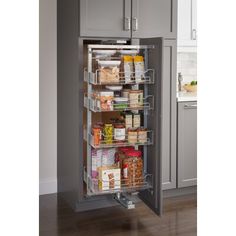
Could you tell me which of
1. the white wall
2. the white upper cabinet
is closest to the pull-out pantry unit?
the white wall

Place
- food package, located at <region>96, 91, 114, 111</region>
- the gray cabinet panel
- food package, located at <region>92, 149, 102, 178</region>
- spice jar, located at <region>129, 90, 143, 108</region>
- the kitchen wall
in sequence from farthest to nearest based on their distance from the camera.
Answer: the kitchen wall → the gray cabinet panel → food package, located at <region>92, 149, 102, 178</region> → spice jar, located at <region>129, 90, 143, 108</region> → food package, located at <region>96, 91, 114, 111</region>

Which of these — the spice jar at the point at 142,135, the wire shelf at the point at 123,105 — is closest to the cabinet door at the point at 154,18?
the wire shelf at the point at 123,105

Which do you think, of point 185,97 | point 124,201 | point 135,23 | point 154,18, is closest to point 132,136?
point 124,201

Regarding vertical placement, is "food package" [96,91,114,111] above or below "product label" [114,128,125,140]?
above

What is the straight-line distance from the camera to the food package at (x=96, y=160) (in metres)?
3.40

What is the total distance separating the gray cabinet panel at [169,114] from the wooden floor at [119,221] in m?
0.28

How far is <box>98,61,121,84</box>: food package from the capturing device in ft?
10.5

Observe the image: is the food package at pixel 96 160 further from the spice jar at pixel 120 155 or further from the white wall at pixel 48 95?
the white wall at pixel 48 95

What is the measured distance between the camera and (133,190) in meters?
3.39

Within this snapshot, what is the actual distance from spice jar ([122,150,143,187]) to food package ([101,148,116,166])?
0.12 metres

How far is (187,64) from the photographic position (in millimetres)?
4375

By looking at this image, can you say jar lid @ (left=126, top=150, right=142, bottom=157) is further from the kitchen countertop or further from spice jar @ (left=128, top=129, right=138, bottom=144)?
the kitchen countertop
